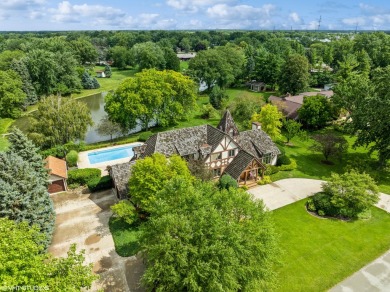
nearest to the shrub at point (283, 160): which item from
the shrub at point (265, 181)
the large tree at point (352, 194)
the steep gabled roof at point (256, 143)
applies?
the steep gabled roof at point (256, 143)

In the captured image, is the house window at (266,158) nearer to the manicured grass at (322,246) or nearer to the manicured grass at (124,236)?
the manicured grass at (322,246)

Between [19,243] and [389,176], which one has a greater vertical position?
[19,243]

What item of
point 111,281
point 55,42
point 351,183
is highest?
point 55,42

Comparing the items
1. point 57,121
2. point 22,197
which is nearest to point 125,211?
point 22,197

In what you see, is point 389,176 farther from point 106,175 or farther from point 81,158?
point 81,158

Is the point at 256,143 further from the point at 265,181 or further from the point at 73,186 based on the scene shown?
the point at 73,186

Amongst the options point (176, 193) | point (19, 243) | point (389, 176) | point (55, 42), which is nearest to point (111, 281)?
point (176, 193)
